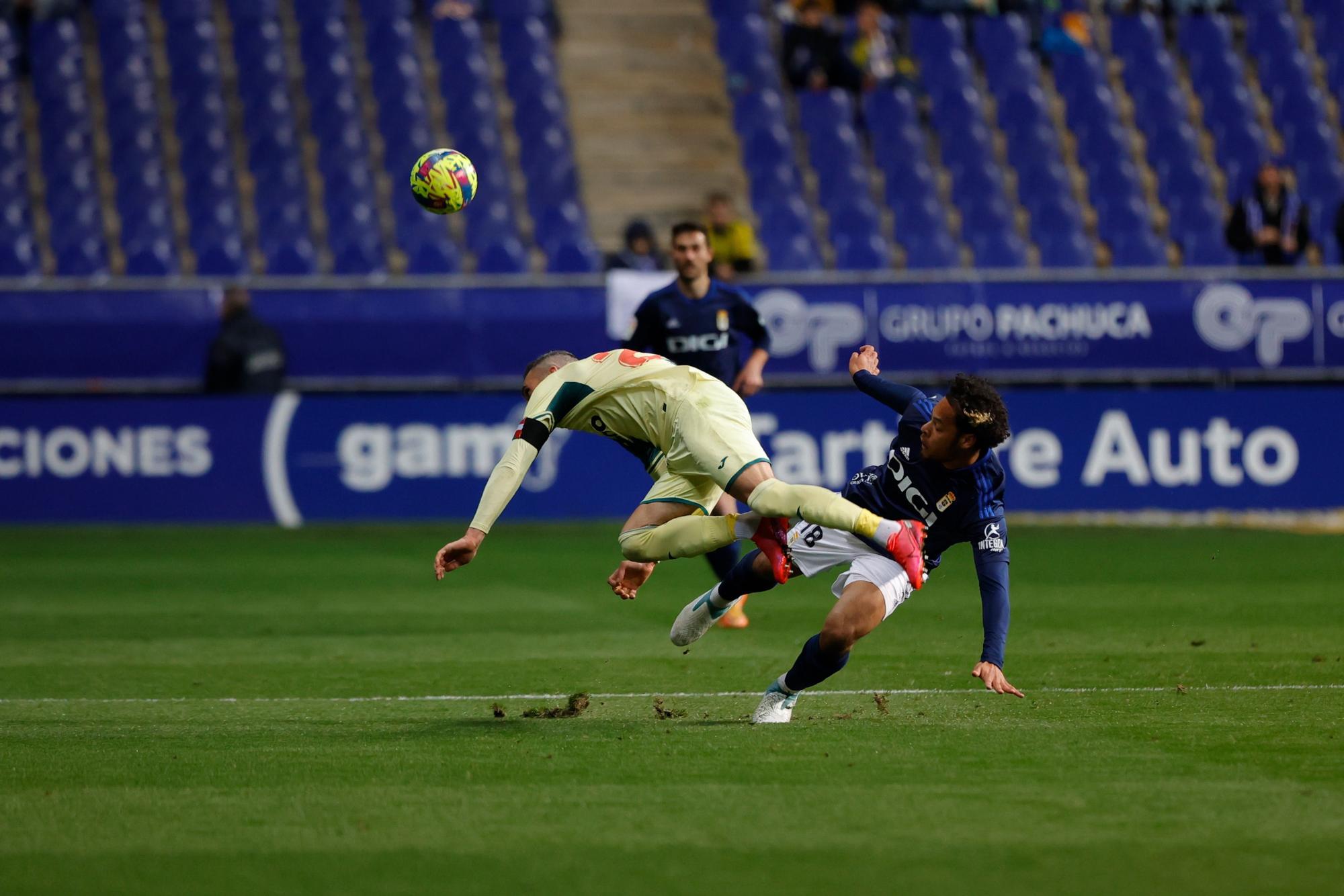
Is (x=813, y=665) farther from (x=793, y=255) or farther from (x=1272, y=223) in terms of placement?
(x=793, y=255)

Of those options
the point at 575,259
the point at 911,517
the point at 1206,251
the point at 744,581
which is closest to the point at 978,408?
the point at 911,517

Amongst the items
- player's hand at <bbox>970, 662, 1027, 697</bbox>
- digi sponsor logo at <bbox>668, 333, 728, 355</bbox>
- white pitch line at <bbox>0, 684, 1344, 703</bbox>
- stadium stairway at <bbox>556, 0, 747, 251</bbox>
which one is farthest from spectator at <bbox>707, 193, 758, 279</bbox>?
player's hand at <bbox>970, 662, 1027, 697</bbox>

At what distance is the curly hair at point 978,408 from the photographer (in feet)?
21.5

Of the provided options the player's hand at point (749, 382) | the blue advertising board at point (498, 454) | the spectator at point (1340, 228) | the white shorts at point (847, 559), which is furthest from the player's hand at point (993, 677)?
the spectator at point (1340, 228)

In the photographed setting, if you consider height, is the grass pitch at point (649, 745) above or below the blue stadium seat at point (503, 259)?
below

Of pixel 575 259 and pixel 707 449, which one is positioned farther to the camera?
pixel 575 259

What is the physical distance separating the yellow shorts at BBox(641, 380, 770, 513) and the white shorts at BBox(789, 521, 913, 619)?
0.42 meters

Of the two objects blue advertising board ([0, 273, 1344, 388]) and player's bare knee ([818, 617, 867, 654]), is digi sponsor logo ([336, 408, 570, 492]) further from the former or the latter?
player's bare knee ([818, 617, 867, 654])

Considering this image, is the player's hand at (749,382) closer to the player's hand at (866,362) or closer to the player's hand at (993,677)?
the player's hand at (866,362)

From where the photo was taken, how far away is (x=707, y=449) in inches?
299

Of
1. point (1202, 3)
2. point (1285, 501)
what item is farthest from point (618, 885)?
point (1202, 3)

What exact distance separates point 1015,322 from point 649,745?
1097 cm

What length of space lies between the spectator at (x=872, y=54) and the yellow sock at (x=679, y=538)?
52.7 ft

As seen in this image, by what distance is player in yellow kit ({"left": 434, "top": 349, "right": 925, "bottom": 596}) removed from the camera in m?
6.89
